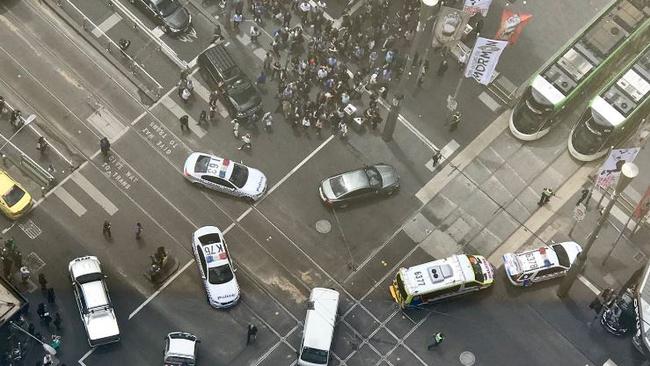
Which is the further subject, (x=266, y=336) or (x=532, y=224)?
(x=532, y=224)

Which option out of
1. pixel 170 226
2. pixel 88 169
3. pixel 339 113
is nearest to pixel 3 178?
pixel 88 169

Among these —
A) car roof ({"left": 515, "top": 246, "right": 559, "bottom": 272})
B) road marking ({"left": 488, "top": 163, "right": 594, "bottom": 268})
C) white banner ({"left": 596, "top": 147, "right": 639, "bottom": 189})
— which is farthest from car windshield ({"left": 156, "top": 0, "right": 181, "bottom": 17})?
white banner ({"left": 596, "top": 147, "right": 639, "bottom": 189})

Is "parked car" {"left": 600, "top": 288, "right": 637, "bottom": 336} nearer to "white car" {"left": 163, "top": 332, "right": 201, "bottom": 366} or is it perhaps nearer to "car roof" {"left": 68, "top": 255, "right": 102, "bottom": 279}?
"white car" {"left": 163, "top": 332, "right": 201, "bottom": 366}

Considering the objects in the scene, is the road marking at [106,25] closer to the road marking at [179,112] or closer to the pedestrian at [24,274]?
the road marking at [179,112]

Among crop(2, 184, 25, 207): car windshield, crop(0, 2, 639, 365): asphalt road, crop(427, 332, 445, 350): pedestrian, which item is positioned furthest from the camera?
crop(2, 184, 25, 207): car windshield

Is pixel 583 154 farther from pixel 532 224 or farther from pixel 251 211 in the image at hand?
pixel 251 211

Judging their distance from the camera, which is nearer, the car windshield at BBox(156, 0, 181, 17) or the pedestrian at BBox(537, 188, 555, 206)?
the pedestrian at BBox(537, 188, 555, 206)
